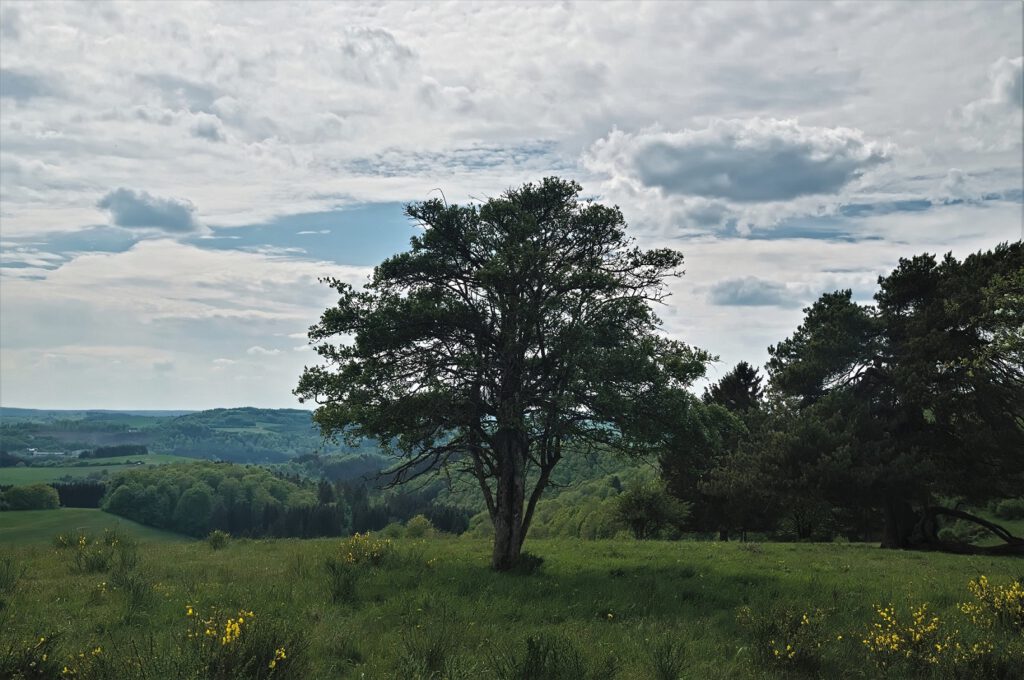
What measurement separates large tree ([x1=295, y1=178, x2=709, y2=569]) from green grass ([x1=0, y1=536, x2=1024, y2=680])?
3645 millimetres

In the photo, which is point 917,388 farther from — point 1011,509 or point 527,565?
point 1011,509

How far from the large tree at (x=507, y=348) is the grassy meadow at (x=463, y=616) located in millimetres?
3645

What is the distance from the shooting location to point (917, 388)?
24.3 m

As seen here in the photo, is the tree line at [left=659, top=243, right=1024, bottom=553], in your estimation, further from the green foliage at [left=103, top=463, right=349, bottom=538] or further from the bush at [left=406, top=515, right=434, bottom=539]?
the green foliage at [left=103, top=463, right=349, bottom=538]

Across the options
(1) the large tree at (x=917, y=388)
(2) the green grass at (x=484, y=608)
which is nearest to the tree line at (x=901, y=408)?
(1) the large tree at (x=917, y=388)

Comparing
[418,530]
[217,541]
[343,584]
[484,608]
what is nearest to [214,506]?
[418,530]

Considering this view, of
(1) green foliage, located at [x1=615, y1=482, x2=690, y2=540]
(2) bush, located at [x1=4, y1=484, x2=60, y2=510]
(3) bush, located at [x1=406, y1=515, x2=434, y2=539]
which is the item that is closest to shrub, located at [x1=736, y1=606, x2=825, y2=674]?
(3) bush, located at [x1=406, y1=515, x2=434, y2=539]

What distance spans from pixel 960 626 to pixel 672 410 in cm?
718

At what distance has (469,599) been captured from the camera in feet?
44.4

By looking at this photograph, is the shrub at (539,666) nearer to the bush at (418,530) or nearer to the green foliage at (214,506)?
the bush at (418,530)

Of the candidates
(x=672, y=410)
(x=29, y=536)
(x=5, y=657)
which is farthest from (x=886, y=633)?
(x=29, y=536)

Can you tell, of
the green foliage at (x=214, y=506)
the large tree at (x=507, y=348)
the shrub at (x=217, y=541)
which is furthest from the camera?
the green foliage at (x=214, y=506)

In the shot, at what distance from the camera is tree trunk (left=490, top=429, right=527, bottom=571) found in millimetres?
17562

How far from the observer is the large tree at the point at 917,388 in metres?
23.4
